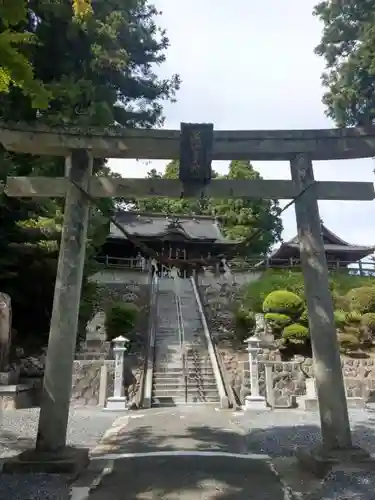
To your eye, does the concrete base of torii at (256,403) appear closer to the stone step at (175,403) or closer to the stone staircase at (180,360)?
the stone step at (175,403)

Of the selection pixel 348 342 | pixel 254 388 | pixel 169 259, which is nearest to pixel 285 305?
pixel 348 342

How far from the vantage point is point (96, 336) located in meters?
16.8

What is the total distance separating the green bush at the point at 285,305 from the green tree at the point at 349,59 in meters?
8.02

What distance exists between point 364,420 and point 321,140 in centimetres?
692

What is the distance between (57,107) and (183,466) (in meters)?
10.8

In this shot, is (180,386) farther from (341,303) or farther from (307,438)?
(341,303)

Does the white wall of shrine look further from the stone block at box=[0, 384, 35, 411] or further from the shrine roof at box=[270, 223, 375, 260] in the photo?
the stone block at box=[0, 384, 35, 411]

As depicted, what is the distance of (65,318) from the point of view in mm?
5195

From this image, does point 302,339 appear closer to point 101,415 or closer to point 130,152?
point 101,415

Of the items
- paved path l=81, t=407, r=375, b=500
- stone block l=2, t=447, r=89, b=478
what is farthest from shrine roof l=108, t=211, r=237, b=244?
stone block l=2, t=447, r=89, b=478

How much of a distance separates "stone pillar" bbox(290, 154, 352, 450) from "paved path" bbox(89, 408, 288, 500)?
94 centimetres

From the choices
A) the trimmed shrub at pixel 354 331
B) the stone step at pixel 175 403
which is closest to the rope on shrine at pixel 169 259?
the stone step at pixel 175 403

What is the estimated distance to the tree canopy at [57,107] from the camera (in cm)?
1261

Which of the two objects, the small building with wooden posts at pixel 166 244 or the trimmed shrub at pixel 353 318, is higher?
the small building with wooden posts at pixel 166 244
